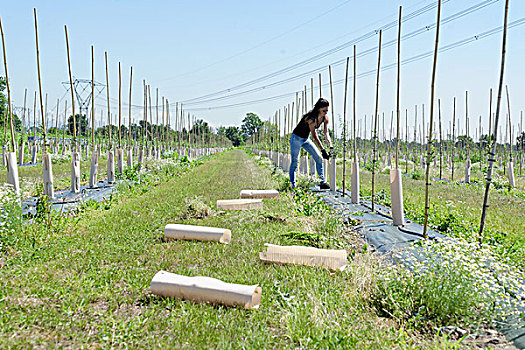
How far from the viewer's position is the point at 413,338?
2.97 meters

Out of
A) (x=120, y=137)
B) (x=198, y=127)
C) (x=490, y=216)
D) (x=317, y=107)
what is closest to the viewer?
(x=490, y=216)

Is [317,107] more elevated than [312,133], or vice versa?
[317,107]

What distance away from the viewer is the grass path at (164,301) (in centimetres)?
294

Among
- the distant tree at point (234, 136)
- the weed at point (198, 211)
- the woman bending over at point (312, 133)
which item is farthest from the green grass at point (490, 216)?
the distant tree at point (234, 136)

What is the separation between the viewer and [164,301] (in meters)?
3.60

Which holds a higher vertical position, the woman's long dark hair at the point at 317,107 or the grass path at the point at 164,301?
the woman's long dark hair at the point at 317,107

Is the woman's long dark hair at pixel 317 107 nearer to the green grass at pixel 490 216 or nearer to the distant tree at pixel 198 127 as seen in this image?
the green grass at pixel 490 216

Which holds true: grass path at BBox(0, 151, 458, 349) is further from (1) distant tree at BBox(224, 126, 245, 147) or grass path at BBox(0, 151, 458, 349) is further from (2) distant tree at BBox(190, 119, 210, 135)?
(1) distant tree at BBox(224, 126, 245, 147)

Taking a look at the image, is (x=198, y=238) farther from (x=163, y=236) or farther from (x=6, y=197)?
(x=6, y=197)

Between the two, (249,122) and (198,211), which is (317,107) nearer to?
(198,211)

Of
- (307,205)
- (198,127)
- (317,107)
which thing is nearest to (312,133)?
(317,107)

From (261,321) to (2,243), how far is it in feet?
11.4

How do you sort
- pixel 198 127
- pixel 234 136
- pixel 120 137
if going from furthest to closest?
1. pixel 234 136
2. pixel 198 127
3. pixel 120 137

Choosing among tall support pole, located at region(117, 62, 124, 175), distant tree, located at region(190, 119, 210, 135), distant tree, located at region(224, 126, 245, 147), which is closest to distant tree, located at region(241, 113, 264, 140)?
distant tree, located at region(224, 126, 245, 147)
